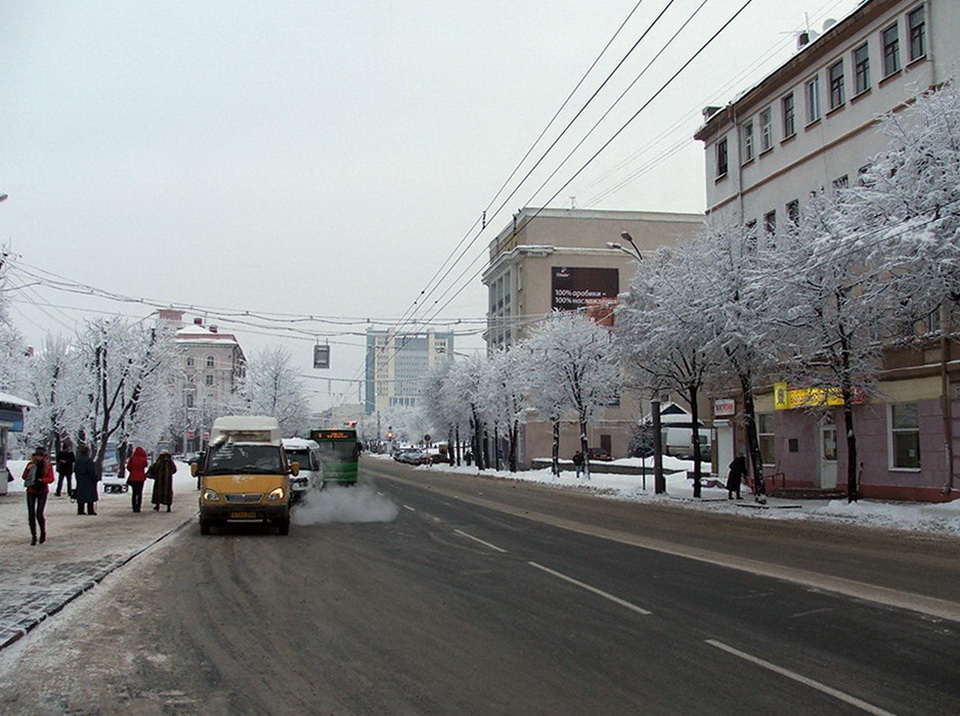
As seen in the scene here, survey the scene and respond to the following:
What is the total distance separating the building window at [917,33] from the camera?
28.1 metres

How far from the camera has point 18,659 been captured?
25.2 ft

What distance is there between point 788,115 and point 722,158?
5.48m

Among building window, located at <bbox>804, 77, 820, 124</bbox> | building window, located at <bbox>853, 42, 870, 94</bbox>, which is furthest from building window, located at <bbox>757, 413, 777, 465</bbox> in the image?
building window, located at <bbox>853, 42, 870, 94</bbox>

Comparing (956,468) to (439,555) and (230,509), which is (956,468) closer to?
(439,555)

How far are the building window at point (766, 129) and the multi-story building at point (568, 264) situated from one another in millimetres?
46144

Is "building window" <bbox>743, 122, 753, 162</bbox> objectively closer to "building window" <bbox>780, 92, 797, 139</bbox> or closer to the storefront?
"building window" <bbox>780, 92, 797, 139</bbox>

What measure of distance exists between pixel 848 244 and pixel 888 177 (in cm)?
211

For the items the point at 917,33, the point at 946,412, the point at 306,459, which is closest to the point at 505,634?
the point at 946,412

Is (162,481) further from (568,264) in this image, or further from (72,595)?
(568,264)

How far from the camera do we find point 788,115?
36.0 meters

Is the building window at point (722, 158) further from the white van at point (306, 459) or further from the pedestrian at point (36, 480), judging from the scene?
the pedestrian at point (36, 480)

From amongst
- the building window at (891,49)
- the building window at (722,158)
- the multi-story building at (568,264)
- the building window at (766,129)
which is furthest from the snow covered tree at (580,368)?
the multi-story building at (568,264)

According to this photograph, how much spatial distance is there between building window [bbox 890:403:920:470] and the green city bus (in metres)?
25.8

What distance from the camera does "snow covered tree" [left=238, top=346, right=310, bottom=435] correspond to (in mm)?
86375
